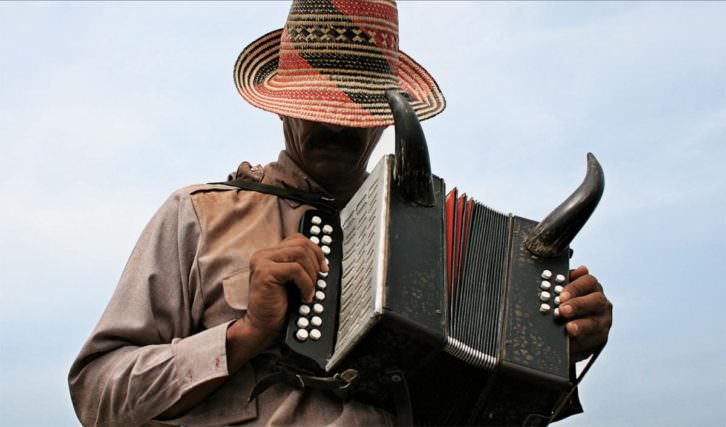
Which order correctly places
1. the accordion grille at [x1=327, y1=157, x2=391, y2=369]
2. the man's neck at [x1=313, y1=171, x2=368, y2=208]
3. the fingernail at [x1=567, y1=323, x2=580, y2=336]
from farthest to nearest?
the man's neck at [x1=313, y1=171, x2=368, y2=208]
the fingernail at [x1=567, y1=323, x2=580, y2=336]
the accordion grille at [x1=327, y1=157, x2=391, y2=369]

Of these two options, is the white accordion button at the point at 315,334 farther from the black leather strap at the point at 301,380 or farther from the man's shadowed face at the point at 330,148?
the man's shadowed face at the point at 330,148

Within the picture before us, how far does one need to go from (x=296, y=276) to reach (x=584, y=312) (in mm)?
841

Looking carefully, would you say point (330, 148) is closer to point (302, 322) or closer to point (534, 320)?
point (302, 322)

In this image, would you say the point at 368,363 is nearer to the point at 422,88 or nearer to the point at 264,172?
the point at 264,172

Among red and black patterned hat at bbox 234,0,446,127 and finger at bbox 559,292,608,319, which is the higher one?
red and black patterned hat at bbox 234,0,446,127

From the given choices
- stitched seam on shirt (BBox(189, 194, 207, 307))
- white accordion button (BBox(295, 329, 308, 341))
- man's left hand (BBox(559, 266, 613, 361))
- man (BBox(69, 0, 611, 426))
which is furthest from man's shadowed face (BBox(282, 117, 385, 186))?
man's left hand (BBox(559, 266, 613, 361))

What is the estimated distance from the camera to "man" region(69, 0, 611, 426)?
3373 mm

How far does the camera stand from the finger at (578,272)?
11.5ft

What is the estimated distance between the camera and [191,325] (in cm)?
364

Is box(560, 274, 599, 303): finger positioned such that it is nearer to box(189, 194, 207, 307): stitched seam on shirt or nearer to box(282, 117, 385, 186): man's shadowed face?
box(282, 117, 385, 186): man's shadowed face

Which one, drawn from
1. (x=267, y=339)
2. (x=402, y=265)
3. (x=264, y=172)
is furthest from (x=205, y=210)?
(x=402, y=265)

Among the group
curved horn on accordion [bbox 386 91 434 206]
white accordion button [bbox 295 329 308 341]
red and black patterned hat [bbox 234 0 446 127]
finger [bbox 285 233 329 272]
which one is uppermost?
red and black patterned hat [bbox 234 0 446 127]

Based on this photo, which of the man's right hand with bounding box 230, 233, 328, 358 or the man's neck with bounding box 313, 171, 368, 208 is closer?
the man's right hand with bounding box 230, 233, 328, 358

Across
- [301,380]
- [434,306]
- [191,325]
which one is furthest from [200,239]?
[434,306]
